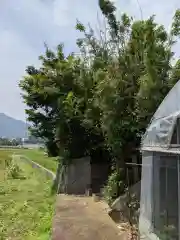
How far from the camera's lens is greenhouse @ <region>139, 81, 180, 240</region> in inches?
231

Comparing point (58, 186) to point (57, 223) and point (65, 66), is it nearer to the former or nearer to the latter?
point (65, 66)

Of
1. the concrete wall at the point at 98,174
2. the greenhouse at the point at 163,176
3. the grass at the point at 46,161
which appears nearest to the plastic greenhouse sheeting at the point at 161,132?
the greenhouse at the point at 163,176

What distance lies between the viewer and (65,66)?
1558cm

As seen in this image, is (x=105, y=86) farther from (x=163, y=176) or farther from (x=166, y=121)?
(x=163, y=176)

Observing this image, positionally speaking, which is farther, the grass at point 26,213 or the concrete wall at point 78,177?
the concrete wall at point 78,177

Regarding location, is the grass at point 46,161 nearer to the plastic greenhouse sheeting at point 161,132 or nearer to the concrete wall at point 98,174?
the concrete wall at point 98,174

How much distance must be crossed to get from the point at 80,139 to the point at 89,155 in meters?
0.79

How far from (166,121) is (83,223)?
146 inches

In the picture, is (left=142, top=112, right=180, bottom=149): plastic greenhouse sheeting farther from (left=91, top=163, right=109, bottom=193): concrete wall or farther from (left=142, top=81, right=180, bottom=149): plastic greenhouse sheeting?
(left=91, top=163, right=109, bottom=193): concrete wall

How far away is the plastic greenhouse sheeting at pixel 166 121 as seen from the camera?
625cm

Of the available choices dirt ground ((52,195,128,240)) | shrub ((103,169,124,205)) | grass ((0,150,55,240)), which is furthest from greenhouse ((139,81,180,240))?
shrub ((103,169,124,205))

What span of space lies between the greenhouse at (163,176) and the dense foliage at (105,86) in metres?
2.48

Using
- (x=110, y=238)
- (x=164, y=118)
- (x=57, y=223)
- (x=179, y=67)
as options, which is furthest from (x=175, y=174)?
(x=179, y=67)

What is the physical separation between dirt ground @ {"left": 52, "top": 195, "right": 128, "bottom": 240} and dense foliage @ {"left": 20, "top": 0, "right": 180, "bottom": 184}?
6.21ft
